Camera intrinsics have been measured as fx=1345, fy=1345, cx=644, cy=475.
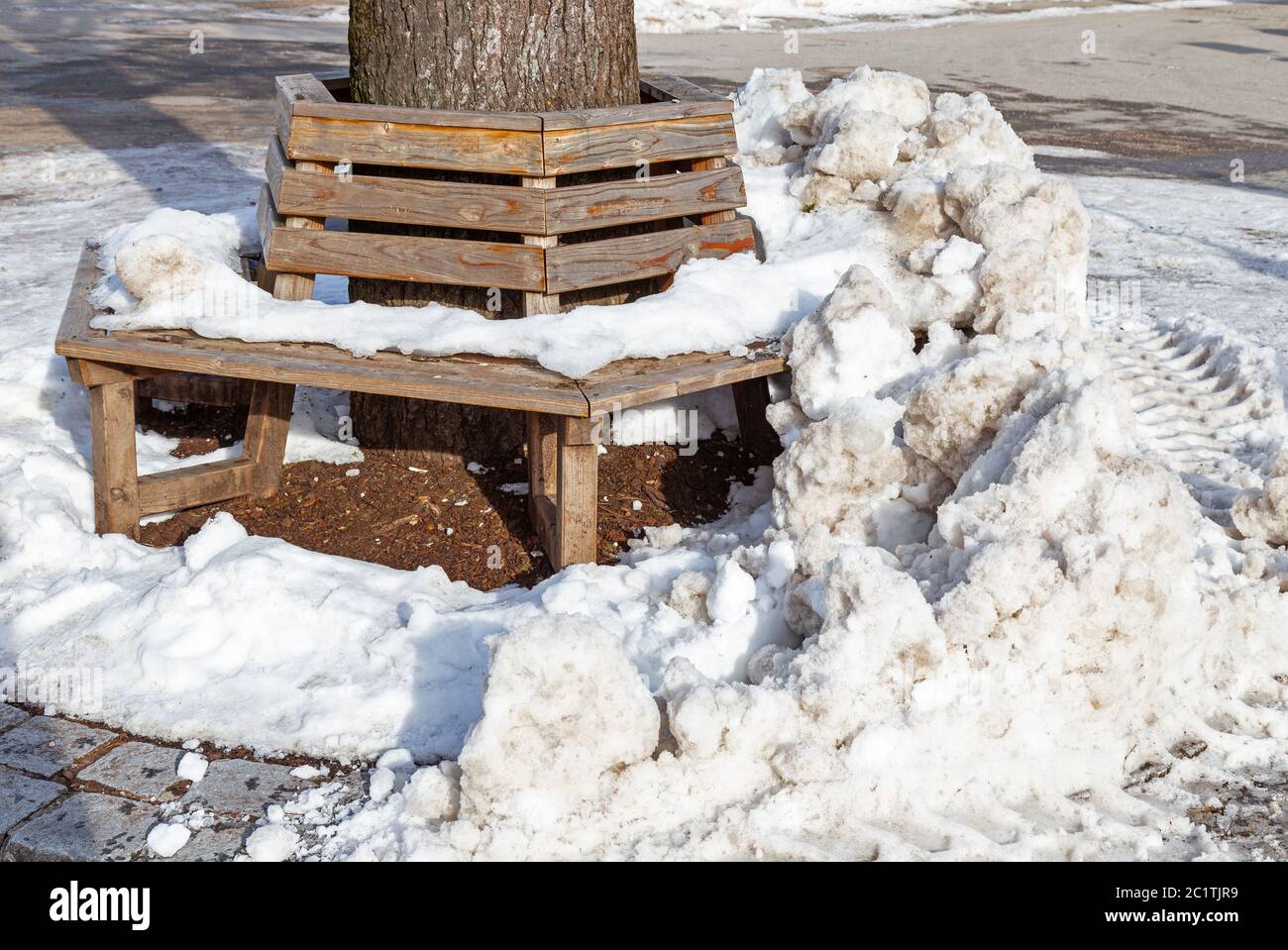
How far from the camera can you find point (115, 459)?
3949 millimetres

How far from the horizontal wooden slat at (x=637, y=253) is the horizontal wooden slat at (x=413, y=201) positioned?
0.48ft

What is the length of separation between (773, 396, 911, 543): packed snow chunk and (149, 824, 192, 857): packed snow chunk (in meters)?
1.67

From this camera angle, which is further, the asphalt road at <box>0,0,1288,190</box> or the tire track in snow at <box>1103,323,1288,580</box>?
the asphalt road at <box>0,0,1288,190</box>

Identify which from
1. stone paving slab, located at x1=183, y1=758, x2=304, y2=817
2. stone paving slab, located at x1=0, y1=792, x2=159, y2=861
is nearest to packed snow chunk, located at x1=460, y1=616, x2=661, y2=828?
stone paving slab, located at x1=183, y1=758, x2=304, y2=817

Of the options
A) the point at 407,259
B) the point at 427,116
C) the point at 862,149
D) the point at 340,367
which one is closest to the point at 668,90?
the point at 862,149

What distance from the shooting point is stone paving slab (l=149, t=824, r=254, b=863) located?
8.54 ft

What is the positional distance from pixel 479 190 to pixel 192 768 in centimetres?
188

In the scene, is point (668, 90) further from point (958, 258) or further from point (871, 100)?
point (958, 258)

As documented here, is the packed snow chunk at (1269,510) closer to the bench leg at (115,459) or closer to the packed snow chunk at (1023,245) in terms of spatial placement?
the packed snow chunk at (1023,245)

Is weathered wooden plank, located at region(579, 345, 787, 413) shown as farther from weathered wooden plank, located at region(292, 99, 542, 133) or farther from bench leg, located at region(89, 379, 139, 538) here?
bench leg, located at region(89, 379, 139, 538)

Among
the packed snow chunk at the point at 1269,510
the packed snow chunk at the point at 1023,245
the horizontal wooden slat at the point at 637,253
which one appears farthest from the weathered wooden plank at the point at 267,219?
the packed snow chunk at the point at 1269,510

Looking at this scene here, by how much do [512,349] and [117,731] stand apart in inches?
55.9

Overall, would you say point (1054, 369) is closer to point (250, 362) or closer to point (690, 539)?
point (690, 539)

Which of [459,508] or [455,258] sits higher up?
[455,258]
